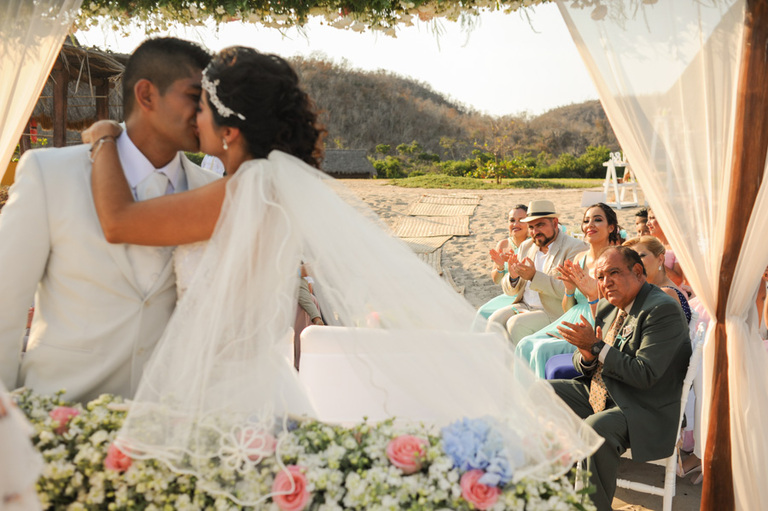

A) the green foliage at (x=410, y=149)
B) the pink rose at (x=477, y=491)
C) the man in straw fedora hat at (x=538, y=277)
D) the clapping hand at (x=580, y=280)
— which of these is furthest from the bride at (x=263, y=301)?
the green foliage at (x=410, y=149)

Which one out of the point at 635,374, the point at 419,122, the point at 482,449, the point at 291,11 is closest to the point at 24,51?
the point at 291,11

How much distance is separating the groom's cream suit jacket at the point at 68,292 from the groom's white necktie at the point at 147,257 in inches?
0.7

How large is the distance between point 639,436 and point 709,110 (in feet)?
5.60

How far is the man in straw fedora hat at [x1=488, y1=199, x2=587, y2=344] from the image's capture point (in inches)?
223

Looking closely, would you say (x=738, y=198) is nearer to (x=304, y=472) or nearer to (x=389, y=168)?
(x=304, y=472)

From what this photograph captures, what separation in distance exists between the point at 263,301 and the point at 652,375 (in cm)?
229

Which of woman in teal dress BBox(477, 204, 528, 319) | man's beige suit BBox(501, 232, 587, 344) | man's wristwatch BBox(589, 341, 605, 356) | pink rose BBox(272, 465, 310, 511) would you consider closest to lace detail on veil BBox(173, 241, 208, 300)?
pink rose BBox(272, 465, 310, 511)

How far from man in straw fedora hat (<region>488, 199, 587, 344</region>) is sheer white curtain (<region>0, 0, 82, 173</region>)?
3.89 meters

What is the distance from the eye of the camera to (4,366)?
2074mm

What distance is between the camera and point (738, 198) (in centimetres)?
315

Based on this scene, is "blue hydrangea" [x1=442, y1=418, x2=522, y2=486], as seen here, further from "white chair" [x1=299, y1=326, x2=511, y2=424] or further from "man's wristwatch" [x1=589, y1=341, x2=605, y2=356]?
"man's wristwatch" [x1=589, y1=341, x2=605, y2=356]

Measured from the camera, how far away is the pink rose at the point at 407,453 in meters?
2.00

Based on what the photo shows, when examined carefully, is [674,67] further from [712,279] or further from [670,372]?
[670,372]

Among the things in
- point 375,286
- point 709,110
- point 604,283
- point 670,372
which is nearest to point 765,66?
point 709,110
